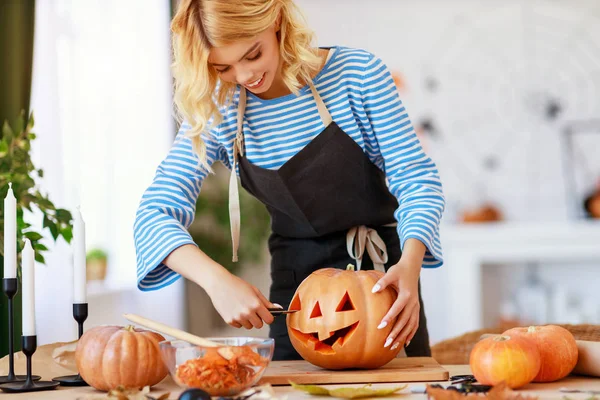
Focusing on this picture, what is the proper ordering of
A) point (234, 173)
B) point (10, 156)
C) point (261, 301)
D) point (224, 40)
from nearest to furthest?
point (261, 301) < point (224, 40) < point (234, 173) < point (10, 156)

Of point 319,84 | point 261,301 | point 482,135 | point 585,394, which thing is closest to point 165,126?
point 482,135

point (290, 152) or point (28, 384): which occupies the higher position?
point (290, 152)

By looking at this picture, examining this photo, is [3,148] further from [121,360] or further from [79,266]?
[121,360]

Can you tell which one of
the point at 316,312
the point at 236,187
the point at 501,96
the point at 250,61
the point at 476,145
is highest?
the point at 501,96

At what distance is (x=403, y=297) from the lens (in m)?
1.29

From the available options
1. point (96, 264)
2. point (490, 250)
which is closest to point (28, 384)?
point (96, 264)

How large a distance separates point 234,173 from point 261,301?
353mm

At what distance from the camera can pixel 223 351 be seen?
42.8 inches

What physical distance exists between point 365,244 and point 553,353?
52 cm

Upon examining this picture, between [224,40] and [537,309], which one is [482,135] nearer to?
[537,309]

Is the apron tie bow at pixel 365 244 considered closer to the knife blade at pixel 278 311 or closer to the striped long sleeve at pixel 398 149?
the striped long sleeve at pixel 398 149

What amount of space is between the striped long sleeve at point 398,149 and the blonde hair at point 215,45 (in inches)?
4.9

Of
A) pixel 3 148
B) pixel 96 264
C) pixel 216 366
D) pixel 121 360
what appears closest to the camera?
pixel 216 366

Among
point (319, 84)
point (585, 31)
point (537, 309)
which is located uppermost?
point (585, 31)
